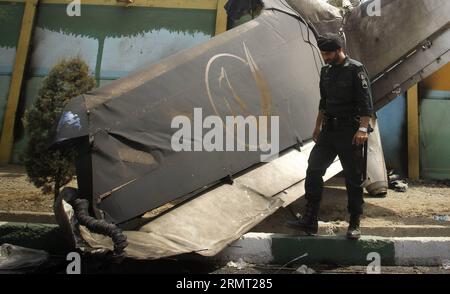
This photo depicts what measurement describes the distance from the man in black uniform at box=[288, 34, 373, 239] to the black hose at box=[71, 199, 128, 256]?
55.3 inches

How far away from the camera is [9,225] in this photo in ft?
10.9

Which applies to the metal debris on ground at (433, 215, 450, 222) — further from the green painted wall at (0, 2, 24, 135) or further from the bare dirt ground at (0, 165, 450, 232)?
the green painted wall at (0, 2, 24, 135)

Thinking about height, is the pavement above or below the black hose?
below

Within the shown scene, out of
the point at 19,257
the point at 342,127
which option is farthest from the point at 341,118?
the point at 19,257

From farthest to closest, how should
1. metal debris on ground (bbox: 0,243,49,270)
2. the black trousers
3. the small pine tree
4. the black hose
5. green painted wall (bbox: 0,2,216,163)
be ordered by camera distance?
green painted wall (bbox: 0,2,216,163)
the small pine tree
the black trousers
metal debris on ground (bbox: 0,243,49,270)
the black hose

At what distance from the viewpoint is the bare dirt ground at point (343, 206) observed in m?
3.95

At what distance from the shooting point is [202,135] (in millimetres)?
3412

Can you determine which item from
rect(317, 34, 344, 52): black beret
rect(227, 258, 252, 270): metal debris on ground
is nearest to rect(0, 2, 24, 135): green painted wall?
rect(227, 258, 252, 270): metal debris on ground

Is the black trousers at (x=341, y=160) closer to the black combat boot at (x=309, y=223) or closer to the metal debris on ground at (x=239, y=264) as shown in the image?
the black combat boot at (x=309, y=223)

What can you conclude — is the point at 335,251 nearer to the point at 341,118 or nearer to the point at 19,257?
the point at 341,118

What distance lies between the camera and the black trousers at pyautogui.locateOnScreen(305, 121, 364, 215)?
3.08m

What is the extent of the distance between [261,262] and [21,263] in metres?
1.79

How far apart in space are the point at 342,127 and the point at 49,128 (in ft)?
8.88
